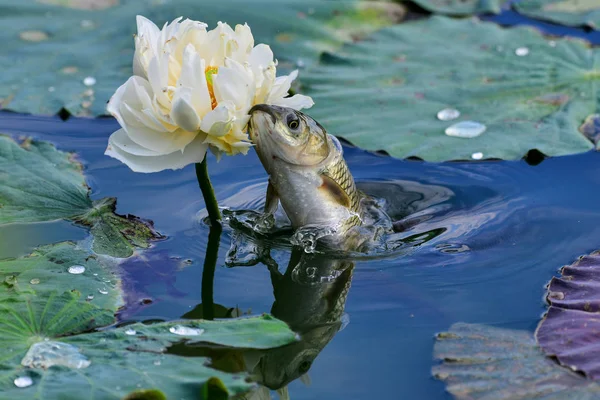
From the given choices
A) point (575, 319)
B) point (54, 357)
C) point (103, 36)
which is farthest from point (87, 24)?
point (575, 319)

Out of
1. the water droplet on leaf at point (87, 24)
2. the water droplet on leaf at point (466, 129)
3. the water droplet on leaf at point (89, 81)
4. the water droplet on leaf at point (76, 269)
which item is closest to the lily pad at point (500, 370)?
the water droplet on leaf at point (76, 269)

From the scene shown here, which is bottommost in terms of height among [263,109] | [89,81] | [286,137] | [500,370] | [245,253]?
[245,253]

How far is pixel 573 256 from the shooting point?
9.52 ft

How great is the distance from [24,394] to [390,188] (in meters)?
1.87

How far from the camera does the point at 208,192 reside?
2.81m

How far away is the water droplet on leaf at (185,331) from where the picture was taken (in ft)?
7.27

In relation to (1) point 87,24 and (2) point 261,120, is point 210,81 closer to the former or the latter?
(2) point 261,120

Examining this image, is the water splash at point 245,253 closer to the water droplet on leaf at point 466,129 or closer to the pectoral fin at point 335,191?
the pectoral fin at point 335,191

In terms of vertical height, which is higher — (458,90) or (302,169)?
(302,169)

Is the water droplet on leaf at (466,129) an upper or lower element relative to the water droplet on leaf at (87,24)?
lower

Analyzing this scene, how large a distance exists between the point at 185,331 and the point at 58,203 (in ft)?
3.37

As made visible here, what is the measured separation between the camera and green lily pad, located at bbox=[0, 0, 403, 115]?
409 centimetres

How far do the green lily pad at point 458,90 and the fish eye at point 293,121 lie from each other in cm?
96

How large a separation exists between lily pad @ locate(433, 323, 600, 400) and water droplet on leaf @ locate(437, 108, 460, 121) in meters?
1.61
